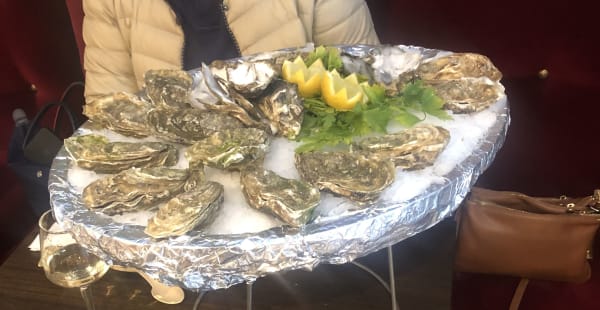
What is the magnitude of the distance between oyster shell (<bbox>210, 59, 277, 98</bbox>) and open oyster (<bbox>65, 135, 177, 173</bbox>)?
15 cm

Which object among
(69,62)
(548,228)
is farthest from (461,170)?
(69,62)

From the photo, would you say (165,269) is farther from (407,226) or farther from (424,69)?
(424,69)

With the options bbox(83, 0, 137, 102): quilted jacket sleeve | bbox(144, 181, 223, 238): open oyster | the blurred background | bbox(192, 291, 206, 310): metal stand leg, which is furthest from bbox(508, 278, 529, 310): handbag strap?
bbox(83, 0, 137, 102): quilted jacket sleeve

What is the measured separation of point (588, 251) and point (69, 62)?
5.67ft

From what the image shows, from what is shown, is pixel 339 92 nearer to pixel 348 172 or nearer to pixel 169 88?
pixel 348 172

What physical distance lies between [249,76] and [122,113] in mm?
219

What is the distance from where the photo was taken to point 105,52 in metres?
1.54

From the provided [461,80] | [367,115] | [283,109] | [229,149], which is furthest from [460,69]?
[229,149]

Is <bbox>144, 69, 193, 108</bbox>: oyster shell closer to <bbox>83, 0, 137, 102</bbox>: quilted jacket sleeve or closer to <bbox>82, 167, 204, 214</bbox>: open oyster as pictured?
<bbox>82, 167, 204, 214</bbox>: open oyster

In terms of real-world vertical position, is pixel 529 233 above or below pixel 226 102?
below

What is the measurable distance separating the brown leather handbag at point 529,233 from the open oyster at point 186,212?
0.66 metres

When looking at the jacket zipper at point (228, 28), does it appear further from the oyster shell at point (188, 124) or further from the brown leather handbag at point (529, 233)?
the brown leather handbag at point (529, 233)

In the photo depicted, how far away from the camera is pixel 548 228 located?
45.8 inches

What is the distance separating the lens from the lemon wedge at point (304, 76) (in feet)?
3.09
